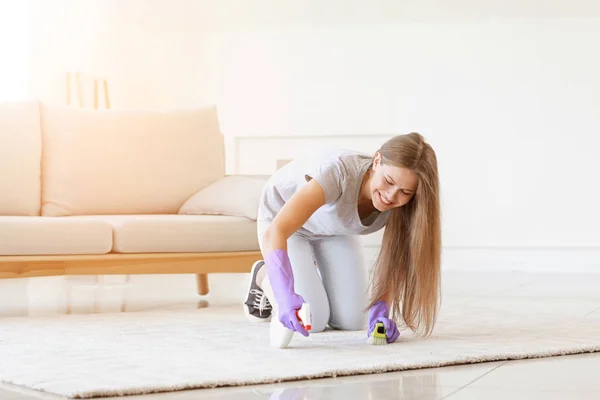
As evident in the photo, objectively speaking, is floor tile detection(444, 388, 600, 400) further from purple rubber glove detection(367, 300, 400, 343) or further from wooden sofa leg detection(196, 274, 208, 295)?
wooden sofa leg detection(196, 274, 208, 295)

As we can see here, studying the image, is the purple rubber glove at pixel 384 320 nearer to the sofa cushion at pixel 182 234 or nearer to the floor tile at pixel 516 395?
the floor tile at pixel 516 395

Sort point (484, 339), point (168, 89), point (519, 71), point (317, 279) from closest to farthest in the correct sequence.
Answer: point (484, 339) < point (317, 279) < point (519, 71) < point (168, 89)

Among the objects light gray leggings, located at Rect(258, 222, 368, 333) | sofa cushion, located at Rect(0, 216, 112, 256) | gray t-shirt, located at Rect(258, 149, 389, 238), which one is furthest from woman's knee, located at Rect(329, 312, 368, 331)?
sofa cushion, located at Rect(0, 216, 112, 256)

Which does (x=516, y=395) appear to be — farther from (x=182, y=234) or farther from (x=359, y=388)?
→ (x=182, y=234)

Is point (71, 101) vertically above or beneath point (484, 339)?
above

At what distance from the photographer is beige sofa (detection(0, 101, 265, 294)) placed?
3352mm

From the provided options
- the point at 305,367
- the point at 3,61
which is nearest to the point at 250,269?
the point at 305,367

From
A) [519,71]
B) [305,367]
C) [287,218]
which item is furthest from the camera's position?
[519,71]

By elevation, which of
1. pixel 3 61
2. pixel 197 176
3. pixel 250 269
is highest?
pixel 3 61

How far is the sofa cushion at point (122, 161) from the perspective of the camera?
3.96 m

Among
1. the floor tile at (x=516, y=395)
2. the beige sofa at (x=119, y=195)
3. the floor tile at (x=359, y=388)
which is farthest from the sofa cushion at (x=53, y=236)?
the floor tile at (x=516, y=395)

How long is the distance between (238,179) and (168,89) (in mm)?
2381

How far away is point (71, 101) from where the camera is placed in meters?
5.98

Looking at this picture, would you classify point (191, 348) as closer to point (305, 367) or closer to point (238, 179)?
point (305, 367)
